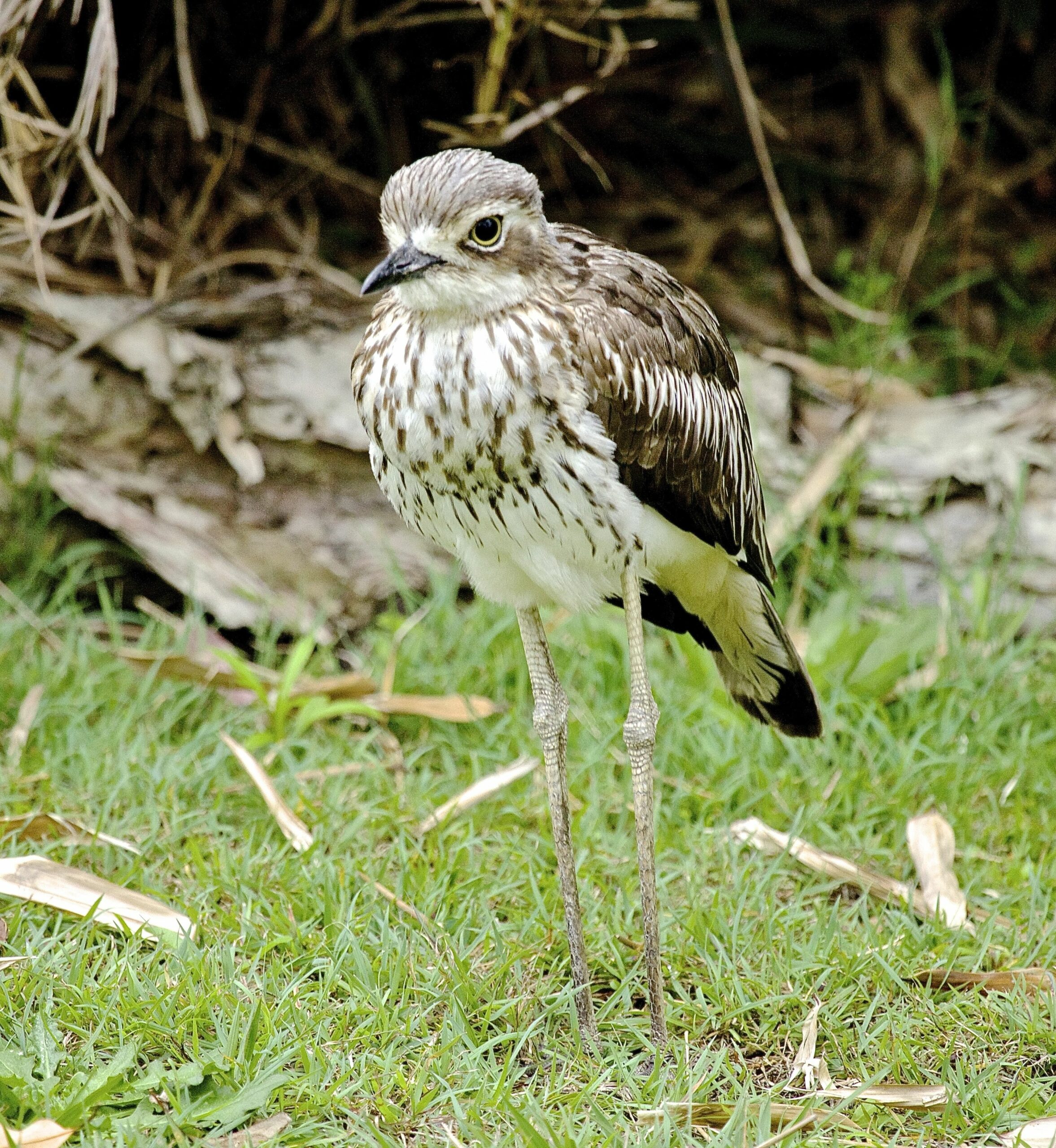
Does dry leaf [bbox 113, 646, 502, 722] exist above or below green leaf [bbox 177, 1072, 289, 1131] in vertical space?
below

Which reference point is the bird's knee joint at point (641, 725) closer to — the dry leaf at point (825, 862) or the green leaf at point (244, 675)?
the dry leaf at point (825, 862)

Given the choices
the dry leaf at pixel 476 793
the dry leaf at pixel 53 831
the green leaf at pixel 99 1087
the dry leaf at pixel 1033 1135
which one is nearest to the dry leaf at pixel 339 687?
the dry leaf at pixel 476 793

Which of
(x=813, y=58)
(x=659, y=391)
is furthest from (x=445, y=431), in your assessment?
(x=813, y=58)

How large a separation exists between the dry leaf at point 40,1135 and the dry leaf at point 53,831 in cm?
107

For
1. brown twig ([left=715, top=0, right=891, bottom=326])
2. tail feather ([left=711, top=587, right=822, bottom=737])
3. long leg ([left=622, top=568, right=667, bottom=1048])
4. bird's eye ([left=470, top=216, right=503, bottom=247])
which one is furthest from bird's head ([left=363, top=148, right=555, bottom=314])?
brown twig ([left=715, top=0, right=891, bottom=326])

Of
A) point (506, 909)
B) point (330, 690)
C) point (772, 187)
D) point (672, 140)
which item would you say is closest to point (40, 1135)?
point (506, 909)

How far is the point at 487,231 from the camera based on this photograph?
272cm

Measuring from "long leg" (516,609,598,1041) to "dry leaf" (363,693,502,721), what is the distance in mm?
966

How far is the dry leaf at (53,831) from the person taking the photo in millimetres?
3500

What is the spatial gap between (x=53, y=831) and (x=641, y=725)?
1.54 m

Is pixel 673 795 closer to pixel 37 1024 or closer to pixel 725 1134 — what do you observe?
pixel 725 1134

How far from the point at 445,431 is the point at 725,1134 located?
1427 millimetres

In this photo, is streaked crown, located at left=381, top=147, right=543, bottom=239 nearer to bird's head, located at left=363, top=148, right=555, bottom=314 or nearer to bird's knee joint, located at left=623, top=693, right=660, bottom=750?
bird's head, located at left=363, top=148, right=555, bottom=314

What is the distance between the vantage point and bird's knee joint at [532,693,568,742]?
10.5 ft
